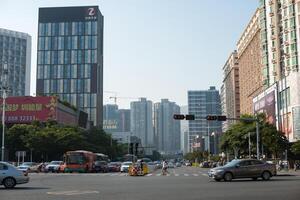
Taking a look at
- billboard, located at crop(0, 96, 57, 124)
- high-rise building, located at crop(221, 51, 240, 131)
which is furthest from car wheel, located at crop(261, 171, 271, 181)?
high-rise building, located at crop(221, 51, 240, 131)

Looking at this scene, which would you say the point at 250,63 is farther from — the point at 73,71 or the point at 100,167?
the point at 100,167

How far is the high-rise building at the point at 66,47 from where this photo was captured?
148125 mm

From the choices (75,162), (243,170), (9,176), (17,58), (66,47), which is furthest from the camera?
(66,47)

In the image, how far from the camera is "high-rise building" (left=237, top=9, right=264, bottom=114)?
11338 cm

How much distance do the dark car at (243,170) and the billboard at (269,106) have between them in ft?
156

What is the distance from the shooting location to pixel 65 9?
15025 cm

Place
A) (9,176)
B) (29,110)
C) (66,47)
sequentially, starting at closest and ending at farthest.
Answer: (9,176) < (29,110) < (66,47)

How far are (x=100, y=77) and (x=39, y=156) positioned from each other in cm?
6954

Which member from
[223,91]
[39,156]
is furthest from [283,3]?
[223,91]

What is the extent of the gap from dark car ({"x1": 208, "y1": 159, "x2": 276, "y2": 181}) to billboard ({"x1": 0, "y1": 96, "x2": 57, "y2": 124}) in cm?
6884

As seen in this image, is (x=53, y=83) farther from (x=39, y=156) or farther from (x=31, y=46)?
(x=39, y=156)

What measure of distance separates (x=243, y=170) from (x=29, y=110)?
71.4 m

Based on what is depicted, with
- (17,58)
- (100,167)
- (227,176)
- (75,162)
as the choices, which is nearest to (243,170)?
(227,176)

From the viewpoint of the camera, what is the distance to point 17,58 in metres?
130
